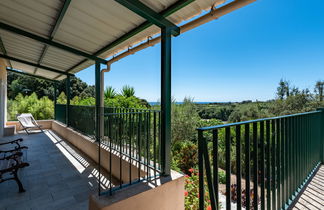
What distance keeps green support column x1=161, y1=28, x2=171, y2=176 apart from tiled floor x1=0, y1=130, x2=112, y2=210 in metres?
1.36

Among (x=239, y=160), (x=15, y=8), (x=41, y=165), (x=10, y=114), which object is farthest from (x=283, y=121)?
(x=10, y=114)

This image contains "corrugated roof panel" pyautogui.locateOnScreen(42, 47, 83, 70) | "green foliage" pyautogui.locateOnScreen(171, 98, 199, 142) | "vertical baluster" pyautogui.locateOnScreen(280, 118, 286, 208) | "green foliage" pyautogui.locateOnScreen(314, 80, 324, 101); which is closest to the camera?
"vertical baluster" pyautogui.locateOnScreen(280, 118, 286, 208)

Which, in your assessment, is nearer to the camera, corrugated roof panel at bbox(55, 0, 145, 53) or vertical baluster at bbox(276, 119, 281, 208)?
vertical baluster at bbox(276, 119, 281, 208)

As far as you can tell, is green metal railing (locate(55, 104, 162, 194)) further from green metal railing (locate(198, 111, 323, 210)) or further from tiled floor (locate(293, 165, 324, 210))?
tiled floor (locate(293, 165, 324, 210))

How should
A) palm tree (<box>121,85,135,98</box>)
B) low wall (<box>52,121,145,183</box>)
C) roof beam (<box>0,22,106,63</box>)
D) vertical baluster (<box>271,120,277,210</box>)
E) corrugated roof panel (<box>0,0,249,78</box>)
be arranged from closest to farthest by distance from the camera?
vertical baluster (<box>271,120,277,210</box>)
corrugated roof panel (<box>0,0,249,78</box>)
low wall (<box>52,121,145,183</box>)
roof beam (<box>0,22,106,63</box>)
palm tree (<box>121,85,135,98</box>)

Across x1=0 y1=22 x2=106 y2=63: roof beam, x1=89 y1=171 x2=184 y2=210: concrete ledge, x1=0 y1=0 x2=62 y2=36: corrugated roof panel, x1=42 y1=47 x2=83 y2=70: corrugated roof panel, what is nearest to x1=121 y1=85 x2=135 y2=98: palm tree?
x1=42 y1=47 x2=83 y2=70: corrugated roof panel

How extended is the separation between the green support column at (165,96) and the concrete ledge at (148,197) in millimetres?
214

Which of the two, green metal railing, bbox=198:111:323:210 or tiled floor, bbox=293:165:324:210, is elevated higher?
green metal railing, bbox=198:111:323:210

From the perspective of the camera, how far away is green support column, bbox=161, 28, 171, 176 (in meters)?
2.46

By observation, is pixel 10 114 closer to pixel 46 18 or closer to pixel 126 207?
pixel 46 18

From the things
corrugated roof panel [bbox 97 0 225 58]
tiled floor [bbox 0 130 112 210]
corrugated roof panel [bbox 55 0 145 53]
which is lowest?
tiled floor [bbox 0 130 112 210]

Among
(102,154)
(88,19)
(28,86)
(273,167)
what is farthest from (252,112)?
(28,86)

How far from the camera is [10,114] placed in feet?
31.9

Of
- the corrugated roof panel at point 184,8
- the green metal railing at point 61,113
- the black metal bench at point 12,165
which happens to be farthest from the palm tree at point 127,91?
the corrugated roof panel at point 184,8
